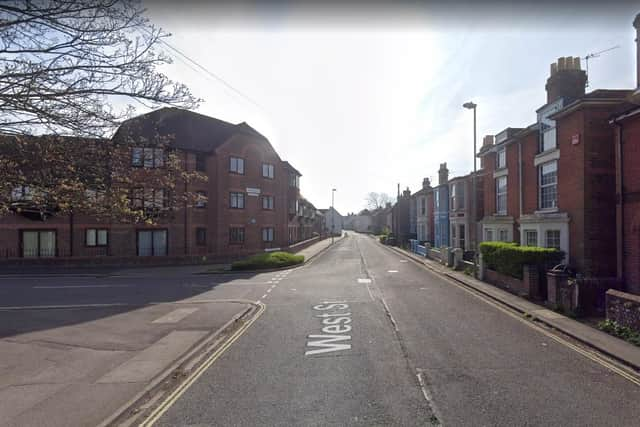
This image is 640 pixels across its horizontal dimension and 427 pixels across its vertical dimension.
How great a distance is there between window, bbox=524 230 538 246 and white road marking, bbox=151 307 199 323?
16404mm

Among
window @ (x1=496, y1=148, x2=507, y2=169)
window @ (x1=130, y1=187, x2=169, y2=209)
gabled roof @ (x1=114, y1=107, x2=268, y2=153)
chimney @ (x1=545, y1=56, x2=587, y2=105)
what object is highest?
gabled roof @ (x1=114, y1=107, x2=268, y2=153)

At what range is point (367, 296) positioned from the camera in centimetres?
1462

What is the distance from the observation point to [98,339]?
29.1 ft

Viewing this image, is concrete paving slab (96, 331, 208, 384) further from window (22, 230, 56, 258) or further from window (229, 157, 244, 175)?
window (229, 157, 244, 175)

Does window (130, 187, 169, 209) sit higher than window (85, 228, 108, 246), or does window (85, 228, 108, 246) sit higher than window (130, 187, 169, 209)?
window (130, 187, 169, 209)

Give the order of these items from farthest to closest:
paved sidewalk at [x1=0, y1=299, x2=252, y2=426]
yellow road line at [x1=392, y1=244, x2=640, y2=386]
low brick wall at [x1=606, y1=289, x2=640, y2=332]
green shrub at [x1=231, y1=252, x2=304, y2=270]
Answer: green shrub at [x1=231, y1=252, x2=304, y2=270], low brick wall at [x1=606, y1=289, x2=640, y2=332], yellow road line at [x1=392, y1=244, x2=640, y2=386], paved sidewalk at [x1=0, y1=299, x2=252, y2=426]

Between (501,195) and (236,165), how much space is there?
22979 millimetres

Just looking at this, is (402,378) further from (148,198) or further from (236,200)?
(236,200)

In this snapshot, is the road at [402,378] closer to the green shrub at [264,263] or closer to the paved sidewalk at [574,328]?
the paved sidewalk at [574,328]

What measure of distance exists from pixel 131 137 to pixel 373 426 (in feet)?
21.4

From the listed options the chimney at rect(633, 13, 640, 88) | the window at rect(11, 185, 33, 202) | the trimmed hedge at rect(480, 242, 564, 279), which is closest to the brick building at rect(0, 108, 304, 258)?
the window at rect(11, 185, 33, 202)

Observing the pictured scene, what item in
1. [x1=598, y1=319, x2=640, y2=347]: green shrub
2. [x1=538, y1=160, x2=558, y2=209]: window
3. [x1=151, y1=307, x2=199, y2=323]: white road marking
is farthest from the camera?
[x1=538, y1=160, x2=558, y2=209]: window

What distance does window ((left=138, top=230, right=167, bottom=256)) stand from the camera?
30078 millimetres

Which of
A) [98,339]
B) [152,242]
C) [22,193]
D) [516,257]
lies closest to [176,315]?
[98,339]
